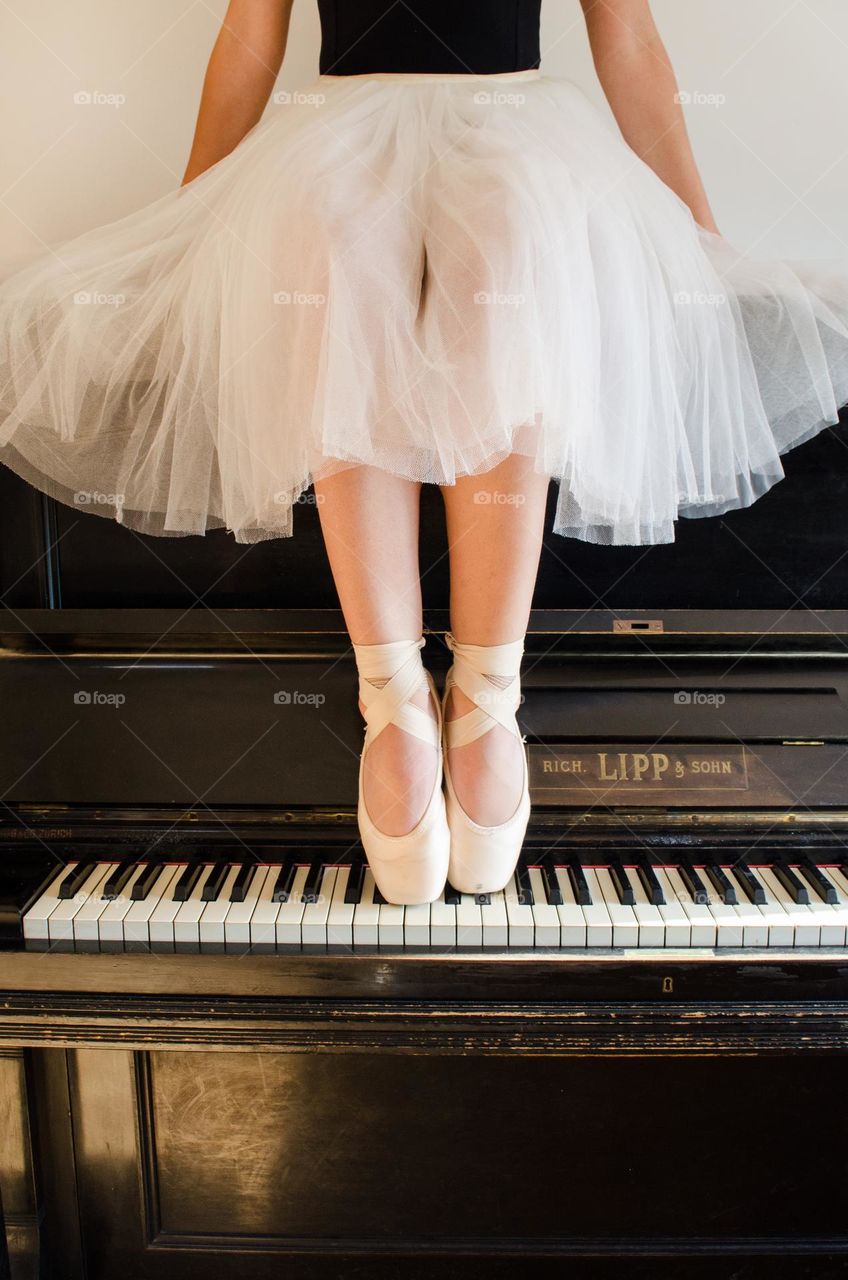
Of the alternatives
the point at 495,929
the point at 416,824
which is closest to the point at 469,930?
the point at 495,929

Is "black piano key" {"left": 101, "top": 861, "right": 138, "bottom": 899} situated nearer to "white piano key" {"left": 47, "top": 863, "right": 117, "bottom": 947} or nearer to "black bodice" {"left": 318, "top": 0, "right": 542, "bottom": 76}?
"white piano key" {"left": 47, "top": 863, "right": 117, "bottom": 947}

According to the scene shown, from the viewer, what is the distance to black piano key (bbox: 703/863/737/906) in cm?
108

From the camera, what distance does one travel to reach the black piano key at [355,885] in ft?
3.53

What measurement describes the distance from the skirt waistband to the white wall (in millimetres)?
374

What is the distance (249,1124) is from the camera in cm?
120

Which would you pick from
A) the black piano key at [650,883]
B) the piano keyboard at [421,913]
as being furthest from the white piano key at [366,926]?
the black piano key at [650,883]

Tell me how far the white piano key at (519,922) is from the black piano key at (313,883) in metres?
0.22

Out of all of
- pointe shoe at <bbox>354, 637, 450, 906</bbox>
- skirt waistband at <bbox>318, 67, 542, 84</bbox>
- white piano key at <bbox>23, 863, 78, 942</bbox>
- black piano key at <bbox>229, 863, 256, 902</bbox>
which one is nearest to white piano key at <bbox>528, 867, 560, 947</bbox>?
pointe shoe at <bbox>354, 637, 450, 906</bbox>

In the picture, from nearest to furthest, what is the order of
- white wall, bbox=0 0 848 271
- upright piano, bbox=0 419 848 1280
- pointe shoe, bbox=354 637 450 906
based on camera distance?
pointe shoe, bbox=354 637 450 906, upright piano, bbox=0 419 848 1280, white wall, bbox=0 0 848 271

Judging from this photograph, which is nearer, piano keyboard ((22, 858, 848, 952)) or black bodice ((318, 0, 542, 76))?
piano keyboard ((22, 858, 848, 952))

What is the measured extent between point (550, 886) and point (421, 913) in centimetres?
16

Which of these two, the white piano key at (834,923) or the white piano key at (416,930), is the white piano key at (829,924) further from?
A: the white piano key at (416,930)

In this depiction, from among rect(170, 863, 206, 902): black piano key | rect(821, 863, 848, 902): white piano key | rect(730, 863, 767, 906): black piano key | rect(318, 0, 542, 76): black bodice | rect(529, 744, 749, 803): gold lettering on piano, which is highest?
rect(318, 0, 542, 76): black bodice

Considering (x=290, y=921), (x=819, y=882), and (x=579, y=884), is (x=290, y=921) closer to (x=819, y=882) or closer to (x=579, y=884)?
(x=579, y=884)
